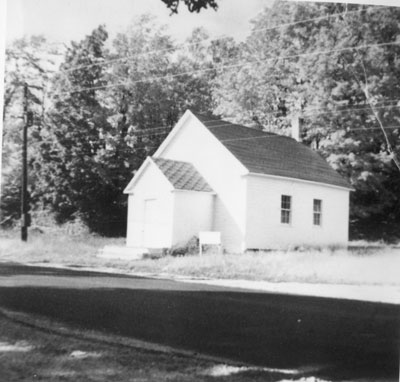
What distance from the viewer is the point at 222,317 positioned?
3.75 m

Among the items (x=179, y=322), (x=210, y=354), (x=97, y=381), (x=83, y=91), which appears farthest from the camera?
(x=83, y=91)

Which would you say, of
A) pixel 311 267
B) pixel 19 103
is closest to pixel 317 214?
pixel 311 267

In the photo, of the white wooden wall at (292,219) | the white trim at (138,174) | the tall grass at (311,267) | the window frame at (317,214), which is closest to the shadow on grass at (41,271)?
the white trim at (138,174)

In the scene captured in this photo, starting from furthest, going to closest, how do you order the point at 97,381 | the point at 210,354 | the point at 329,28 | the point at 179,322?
1. the point at 329,28
2. the point at 179,322
3. the point at 210,354
4. the point at 97,381

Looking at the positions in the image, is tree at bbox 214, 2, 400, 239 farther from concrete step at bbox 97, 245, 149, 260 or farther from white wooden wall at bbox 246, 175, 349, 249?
concrete step at bbox 97, 245, 149, 260

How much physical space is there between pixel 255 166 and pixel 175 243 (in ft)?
3.23

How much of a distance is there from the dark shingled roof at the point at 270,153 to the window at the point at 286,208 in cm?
23

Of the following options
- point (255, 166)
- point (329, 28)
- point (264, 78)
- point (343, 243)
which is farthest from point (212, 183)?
point (329, 28)

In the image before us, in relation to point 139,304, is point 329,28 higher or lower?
higher

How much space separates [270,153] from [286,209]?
524 mm

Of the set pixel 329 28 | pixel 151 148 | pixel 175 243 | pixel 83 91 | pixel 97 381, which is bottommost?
pixel 97 381

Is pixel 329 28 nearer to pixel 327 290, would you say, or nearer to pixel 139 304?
pixel 327 290

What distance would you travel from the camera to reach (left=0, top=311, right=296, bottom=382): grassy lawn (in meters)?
3.05

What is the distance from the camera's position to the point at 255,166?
425 cm
